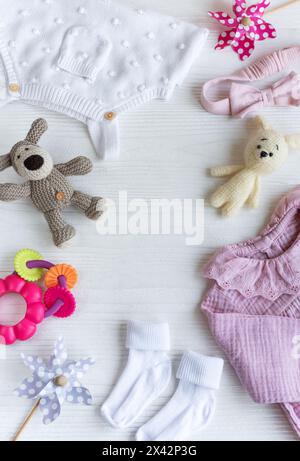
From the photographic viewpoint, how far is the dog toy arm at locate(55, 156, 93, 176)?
1179 mm

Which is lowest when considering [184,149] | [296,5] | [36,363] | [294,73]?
[36,363]

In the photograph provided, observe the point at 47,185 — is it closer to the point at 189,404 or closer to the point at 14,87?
the point at 14,87

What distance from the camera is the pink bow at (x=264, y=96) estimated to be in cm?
124

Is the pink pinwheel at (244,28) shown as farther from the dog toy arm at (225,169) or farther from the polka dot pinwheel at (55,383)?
the polka dot pinwheel at (55,383)

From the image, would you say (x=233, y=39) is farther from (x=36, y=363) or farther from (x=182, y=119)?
(x=36, y=363)

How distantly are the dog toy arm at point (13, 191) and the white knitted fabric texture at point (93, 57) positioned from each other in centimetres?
18

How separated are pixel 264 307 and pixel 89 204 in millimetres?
406

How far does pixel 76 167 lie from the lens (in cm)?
118

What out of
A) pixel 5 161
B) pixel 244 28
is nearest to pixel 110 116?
pixel 5 161

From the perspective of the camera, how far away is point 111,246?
48.2 inches

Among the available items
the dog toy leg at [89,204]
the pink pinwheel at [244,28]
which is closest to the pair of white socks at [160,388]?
the dog toy leg at [89,204]

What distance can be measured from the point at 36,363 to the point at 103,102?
0.55 meters

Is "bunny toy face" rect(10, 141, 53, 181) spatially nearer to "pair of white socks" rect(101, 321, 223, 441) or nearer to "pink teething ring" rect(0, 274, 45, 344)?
"pink teething ring" rect(0, 274, 45, 344)
